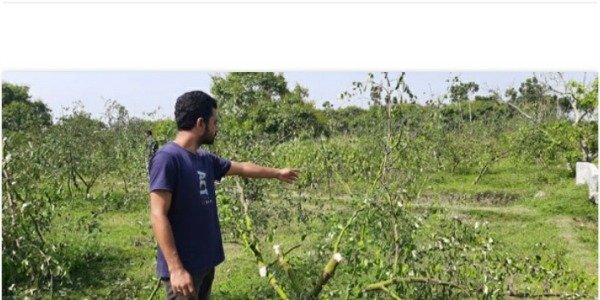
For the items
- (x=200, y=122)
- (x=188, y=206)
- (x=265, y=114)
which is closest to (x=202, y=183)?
(x=188, y=206)

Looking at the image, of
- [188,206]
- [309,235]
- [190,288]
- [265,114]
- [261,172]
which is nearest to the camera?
[190,288]

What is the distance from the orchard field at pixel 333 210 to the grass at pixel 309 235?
29mm

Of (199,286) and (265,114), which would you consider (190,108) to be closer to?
(199,286)

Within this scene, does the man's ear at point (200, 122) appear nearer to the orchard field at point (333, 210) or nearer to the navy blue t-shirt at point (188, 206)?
the navy blue t-shirt at point (188, 206)

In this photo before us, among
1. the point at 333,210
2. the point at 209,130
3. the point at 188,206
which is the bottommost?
the point at 333,210

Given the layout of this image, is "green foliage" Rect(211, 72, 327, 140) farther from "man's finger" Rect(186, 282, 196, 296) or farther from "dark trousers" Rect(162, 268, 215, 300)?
"man's finger" Rect(186, 282, 196, 296)

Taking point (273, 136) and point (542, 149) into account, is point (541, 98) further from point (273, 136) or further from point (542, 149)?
point (273, 136)

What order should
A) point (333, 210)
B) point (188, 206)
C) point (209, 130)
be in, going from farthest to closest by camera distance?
point (333, 210) → point (209, 130) → point (188, 206)

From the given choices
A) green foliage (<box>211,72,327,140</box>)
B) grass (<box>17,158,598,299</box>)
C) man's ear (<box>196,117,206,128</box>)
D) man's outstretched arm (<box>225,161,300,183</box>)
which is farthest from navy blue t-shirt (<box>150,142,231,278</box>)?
green foliage (<box>211,72,327,140</box>)

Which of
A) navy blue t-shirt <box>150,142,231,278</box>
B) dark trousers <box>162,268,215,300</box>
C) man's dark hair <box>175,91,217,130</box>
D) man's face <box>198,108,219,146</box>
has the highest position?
man's dark hair <box>175,91,217,130</box>

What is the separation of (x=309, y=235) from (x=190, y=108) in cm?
402

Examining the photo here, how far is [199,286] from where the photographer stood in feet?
8.63

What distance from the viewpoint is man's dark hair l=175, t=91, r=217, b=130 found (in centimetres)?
255

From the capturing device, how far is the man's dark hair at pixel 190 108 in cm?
255
